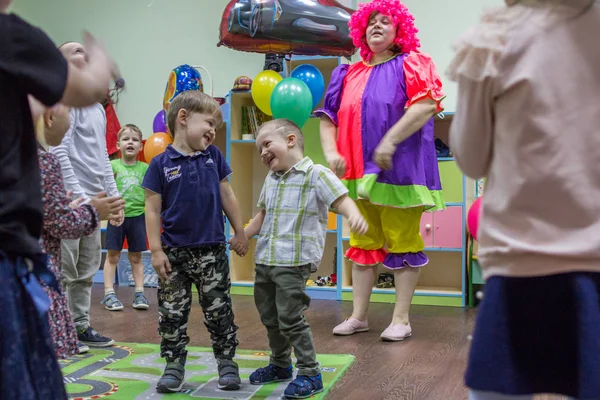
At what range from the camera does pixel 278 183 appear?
2287 mm

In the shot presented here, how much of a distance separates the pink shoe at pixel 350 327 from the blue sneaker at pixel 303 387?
1.05 metres

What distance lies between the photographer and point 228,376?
2.26m

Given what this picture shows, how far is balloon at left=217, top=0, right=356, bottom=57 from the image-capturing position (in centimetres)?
349

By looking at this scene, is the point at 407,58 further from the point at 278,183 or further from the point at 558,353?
the point at 558,353

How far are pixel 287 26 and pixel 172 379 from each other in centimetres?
208

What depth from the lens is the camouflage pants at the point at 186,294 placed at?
2256mm

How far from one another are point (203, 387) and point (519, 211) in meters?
1.55

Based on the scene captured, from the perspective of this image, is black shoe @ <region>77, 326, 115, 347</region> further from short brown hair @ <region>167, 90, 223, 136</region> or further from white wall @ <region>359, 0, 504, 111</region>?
white wall @ <region>359, 0, 504, 111</region>

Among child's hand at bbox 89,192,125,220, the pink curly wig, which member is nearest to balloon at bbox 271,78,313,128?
the pink curly wig

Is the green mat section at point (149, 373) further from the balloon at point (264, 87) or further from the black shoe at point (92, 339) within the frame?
the balloon at point (264, 87)

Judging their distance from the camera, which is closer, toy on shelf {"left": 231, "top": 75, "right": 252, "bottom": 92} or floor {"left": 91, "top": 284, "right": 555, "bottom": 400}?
floor {"left": 91, "top": 284, "right": 555, "bottom": 400}

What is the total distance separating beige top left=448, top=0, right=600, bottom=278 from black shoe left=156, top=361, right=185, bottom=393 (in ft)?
4.78

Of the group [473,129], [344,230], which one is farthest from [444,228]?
[473,129]

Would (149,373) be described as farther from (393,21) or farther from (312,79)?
(312,79)
